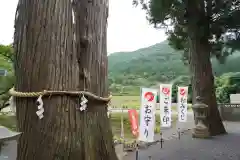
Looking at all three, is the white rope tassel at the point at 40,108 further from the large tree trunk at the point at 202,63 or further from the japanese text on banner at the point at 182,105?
the large tree trunk at the point at 202,63

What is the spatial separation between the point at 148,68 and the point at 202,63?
46.8 ft

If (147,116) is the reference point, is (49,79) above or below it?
above

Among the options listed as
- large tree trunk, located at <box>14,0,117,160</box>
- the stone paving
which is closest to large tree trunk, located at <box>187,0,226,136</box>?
the stone paving

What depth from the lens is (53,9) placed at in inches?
93.0

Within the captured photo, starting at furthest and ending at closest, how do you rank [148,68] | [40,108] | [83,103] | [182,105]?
[148,68] < [182,105] < [83,103] < [40,108]

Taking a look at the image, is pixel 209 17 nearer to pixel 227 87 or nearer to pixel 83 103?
pixel 83 103

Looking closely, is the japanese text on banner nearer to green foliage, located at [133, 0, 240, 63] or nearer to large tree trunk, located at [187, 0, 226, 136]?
large tree trunk, located at [187, 0, 226, 136]

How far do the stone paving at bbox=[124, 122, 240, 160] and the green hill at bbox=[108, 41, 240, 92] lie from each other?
10641mm

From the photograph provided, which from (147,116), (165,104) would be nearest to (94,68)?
(147,116)

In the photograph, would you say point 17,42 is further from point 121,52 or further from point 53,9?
point 121,52

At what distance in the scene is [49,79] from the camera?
2.29 m

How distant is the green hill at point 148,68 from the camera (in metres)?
22.0

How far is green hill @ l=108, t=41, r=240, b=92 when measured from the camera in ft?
72.1

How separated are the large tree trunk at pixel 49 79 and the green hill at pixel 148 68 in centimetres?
1694
